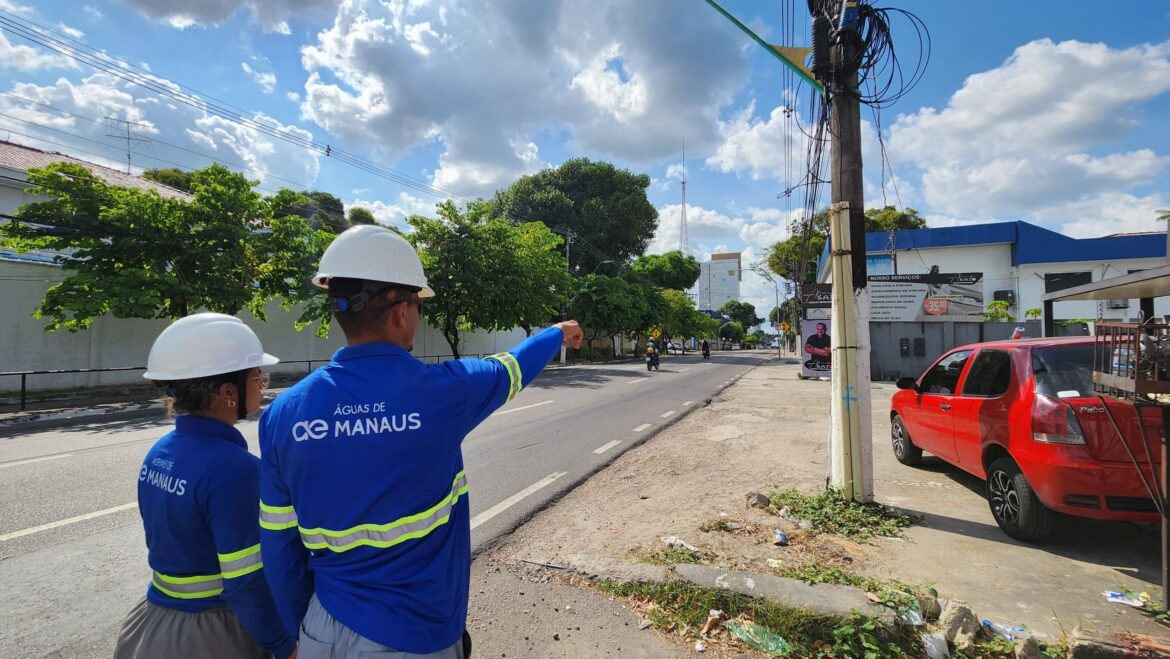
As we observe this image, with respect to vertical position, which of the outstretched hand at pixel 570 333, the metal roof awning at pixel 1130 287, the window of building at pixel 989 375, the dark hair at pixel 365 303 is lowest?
the window of building at pixel 989 375

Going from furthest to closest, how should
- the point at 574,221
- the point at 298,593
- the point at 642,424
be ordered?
the point at 574,221 < the point at 642,424 < the point at 298,593

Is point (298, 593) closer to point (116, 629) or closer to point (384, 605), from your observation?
point (384, 605)

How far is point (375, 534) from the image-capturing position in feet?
4.33

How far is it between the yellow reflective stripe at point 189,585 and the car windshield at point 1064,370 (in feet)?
16.0

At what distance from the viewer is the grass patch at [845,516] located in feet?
13.6

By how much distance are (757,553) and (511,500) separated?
2425 millimetres

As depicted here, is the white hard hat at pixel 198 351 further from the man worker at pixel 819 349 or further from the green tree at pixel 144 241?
the man worker at pixel 819 349

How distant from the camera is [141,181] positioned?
24016 millimetres

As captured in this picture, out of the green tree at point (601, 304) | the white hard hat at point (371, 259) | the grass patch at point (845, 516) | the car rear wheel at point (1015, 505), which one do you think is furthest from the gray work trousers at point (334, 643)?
the green tree at point (601, 304)

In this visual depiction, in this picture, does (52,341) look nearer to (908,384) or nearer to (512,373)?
(512,373)

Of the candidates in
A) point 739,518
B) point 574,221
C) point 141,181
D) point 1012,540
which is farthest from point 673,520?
point 574,221

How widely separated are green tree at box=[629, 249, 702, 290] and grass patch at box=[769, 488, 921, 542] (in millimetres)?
51989

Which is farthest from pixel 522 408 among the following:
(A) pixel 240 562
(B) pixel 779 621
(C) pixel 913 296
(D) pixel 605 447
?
(C) pixel 913 296

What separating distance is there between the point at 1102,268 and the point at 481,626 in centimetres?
3393
